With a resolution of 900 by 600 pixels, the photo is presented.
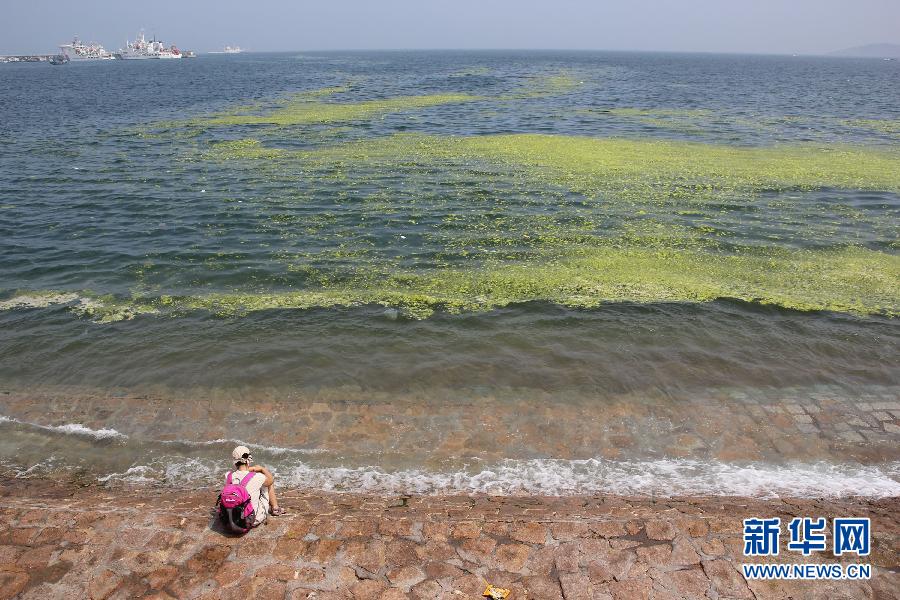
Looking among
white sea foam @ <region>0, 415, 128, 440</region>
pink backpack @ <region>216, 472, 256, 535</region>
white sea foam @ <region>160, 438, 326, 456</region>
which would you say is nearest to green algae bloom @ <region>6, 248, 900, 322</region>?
white sea foam @ <region>0, 415, 128, 440</region>

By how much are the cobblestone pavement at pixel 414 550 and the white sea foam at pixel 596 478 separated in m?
0.34

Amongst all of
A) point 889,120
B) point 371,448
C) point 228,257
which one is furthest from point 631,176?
point 889,120

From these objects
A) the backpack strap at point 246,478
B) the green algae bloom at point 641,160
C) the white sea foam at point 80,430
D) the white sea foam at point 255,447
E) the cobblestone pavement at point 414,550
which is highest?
the green algae bloom at point 641,160

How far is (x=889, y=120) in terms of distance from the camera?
126ft

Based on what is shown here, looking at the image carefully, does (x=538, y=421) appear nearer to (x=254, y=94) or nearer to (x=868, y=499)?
(x=868, y=499)

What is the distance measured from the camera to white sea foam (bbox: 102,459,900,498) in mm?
7105

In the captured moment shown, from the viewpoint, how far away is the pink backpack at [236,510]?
5.96 meters

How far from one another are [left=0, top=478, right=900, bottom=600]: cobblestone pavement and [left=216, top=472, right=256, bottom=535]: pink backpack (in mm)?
143

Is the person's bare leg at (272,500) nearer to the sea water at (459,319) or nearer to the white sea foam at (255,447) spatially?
the sea water at (459,319)

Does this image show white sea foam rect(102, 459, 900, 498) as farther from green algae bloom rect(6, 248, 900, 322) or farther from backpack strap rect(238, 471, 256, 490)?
green algae bloom rect(6, 248, 900, 322)

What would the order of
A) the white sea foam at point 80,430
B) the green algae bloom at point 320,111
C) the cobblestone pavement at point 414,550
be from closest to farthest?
the cobblestone pavement at point 414,550, the white sea foam at point 80,430, the green algae bloom at point 320,111

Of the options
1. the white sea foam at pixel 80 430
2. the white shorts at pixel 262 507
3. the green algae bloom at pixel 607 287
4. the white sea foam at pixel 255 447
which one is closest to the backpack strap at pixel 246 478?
the white shorts at pixel 262 507

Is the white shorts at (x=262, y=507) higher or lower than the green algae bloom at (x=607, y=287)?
lower

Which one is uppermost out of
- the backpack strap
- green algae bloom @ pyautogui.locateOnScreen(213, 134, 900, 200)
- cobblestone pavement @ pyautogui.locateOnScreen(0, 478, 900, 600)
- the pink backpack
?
green algae bloom @ pyautogui.locateOnScreen(213, 134, 900, 200)
